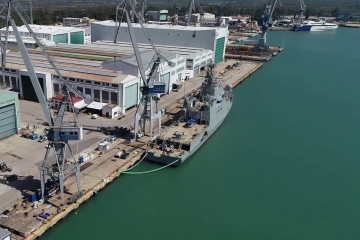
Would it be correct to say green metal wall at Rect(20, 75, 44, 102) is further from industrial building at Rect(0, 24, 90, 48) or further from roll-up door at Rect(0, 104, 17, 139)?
industrial building at Rect(0, 24, 90, 48)

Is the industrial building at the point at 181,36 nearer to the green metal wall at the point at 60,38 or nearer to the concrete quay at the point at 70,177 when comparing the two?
the green metal wall at the point at 60,38

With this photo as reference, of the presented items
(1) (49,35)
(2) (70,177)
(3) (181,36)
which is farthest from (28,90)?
(3) (181,36)

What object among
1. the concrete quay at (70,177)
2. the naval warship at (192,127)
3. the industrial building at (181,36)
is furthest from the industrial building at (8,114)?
the industrial building at (181,36)

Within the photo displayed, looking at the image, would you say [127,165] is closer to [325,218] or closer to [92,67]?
[325,218]

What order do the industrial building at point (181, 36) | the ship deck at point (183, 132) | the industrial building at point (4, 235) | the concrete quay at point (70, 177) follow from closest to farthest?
the industrial building at point (4, 235) < the concrete quay at point (70, 177) < the ship deck at point (183, 132) < the industrial building at point (181, 36)

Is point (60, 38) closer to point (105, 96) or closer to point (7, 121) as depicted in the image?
point (105, 96)

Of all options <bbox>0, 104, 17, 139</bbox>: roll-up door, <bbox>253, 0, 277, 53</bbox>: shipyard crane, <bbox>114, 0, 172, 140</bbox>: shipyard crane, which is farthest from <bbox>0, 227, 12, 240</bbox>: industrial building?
<bbox>253, 0, 277, 53</bbox>: shipyard crane
